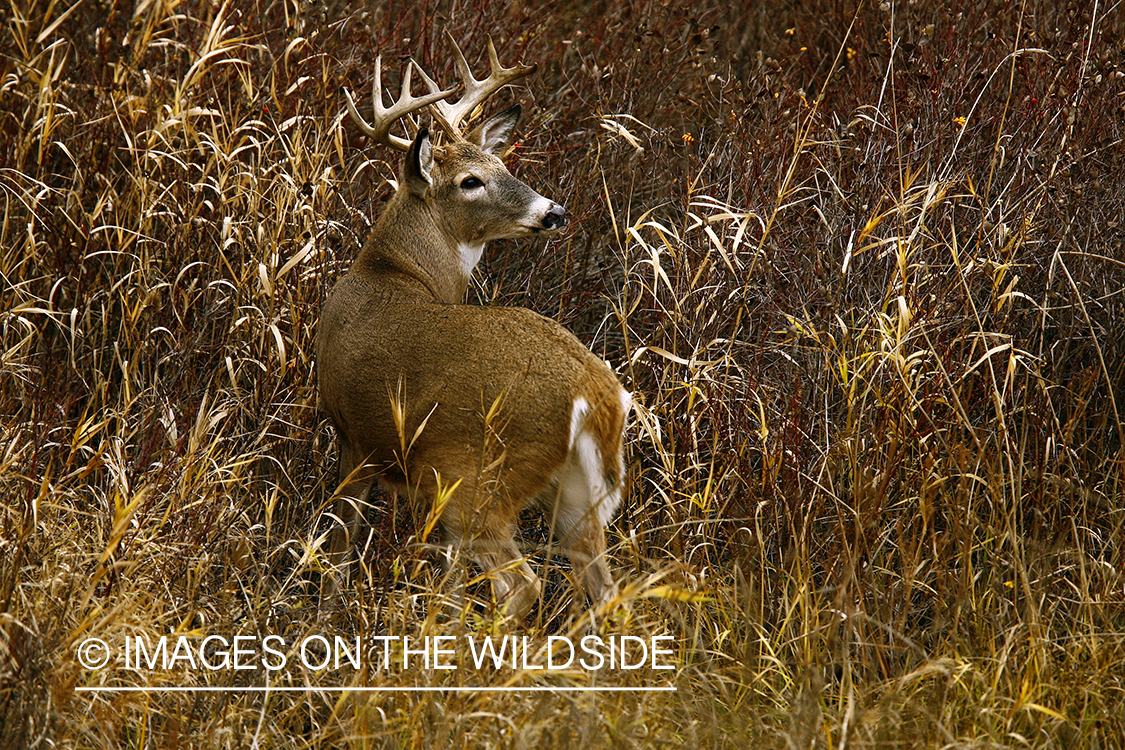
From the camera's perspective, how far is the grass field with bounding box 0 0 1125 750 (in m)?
2.99

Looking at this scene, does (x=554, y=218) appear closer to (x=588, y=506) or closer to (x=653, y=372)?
(x=653, y=372)

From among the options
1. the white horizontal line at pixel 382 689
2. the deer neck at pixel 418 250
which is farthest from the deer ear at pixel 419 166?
the white horizontal line at pixel 382 689

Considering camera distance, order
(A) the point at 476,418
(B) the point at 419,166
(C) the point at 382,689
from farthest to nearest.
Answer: (B) the point at 419,166, (A) the point at 476,418, (C) the point at 382,689

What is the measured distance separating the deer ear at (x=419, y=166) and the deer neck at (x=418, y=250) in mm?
43

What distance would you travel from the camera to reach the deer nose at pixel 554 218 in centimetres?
449

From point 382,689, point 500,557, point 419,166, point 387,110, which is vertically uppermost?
point 387,110

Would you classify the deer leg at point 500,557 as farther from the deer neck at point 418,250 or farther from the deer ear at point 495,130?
the deer ear at point 495,130

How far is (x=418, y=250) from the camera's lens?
444 cm

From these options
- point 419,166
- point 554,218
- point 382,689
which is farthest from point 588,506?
point 419,166

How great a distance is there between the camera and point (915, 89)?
523 centimetres

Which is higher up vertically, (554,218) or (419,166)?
(419,166)

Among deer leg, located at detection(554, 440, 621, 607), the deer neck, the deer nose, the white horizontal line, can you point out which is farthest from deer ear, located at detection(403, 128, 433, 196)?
the white horizontal line

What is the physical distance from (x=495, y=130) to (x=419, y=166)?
681 mm

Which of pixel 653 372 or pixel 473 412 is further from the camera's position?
pixel 653 372
